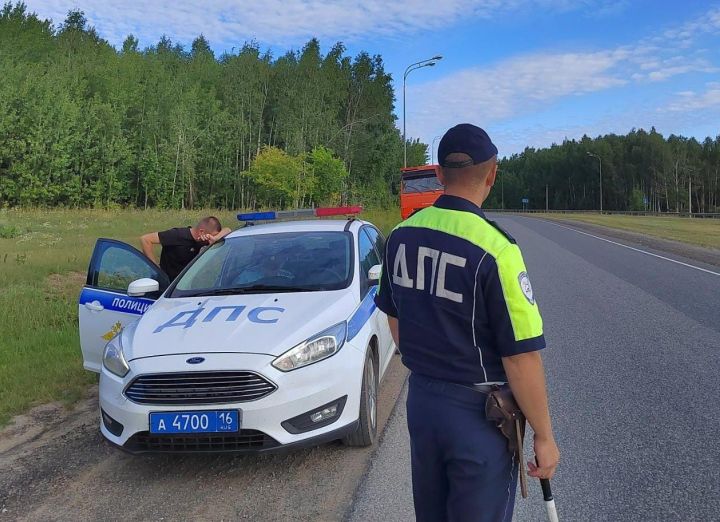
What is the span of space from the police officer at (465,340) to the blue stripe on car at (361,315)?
2.09 metres

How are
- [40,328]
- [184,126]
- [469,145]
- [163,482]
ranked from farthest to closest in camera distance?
[184,126]
[40,328]
[163,482]
[469,145]

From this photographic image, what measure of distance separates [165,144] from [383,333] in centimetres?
5194

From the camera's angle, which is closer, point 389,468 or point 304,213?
point 389,468

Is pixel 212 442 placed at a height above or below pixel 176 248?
below

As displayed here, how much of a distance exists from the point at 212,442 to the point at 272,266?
186 cm

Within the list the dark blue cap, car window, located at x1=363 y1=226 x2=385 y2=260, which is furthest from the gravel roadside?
car window, located at x1=363 y1=226 x2=385 y2=260

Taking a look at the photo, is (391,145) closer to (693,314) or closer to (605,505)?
(693,314)

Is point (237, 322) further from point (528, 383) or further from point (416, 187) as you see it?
point (416, 187)

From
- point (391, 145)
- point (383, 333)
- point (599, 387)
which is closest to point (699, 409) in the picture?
point (599, 387)

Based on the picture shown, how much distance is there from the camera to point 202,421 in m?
3.43

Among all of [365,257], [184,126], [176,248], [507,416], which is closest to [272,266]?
[365,257]

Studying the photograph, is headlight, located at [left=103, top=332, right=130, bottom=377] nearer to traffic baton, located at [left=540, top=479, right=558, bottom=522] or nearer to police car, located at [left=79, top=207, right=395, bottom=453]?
police car, located at [left=79, top=207, right=395, bottom=453]

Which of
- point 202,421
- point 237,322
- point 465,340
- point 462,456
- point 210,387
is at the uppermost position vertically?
point 465,340

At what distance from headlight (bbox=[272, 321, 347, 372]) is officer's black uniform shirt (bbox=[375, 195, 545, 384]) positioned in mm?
1727
